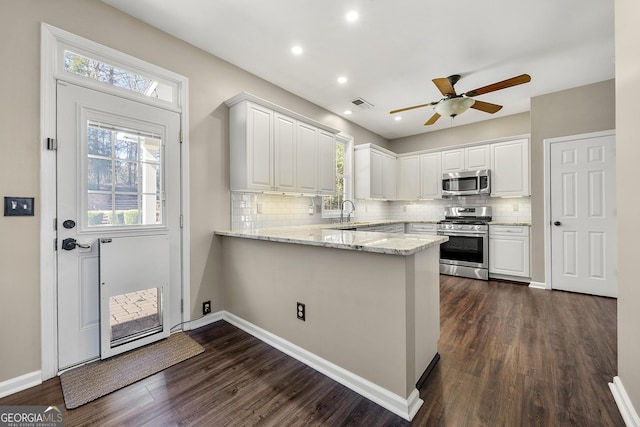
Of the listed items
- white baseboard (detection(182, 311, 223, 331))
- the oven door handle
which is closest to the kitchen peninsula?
white baseboard (detection(182, 311, 223, 331))

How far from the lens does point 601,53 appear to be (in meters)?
2.88

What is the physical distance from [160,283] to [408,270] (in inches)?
84.2

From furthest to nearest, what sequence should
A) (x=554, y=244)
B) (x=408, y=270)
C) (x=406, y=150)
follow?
1. (x=406, y=150)
2. (x=554, y=244)
3. (x=408, y=270)

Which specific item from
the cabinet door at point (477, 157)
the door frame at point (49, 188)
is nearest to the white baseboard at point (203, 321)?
the door frame at point (49, 188)

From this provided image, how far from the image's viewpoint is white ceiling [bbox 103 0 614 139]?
7.31ft

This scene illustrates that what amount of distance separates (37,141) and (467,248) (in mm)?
5327

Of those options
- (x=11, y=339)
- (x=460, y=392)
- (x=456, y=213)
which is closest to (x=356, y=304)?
(x=460, y=392)

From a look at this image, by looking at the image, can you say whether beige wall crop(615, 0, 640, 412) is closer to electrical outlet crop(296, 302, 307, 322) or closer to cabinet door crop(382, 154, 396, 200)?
electrical outlet crop(296, 302, 307, 322)

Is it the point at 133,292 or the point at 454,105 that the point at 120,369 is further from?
the point at 454,105

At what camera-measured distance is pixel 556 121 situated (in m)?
3.79

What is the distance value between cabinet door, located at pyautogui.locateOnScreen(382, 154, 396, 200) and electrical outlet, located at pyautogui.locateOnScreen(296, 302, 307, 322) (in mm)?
3736

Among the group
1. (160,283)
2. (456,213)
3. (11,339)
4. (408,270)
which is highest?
(456,213)

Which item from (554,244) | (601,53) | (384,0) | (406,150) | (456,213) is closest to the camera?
(384,0)

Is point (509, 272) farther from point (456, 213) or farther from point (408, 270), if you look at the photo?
point (408, 270)
